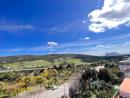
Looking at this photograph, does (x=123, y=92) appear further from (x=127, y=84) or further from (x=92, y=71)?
(x=92, y=71)

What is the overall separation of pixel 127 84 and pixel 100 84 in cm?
717

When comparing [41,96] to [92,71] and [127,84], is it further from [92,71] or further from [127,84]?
[127,84]

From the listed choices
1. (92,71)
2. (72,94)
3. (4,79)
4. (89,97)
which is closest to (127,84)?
(89,97)

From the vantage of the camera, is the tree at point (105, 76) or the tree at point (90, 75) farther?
the tree at point (90, 75)

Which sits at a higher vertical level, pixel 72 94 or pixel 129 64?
pixel 129 64

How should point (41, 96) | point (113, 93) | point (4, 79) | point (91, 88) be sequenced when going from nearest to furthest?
point (113, 93) < point (91, 88) < point (41, 96) < point (4, 79)

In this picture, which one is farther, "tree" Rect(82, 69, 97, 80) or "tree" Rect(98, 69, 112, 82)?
"tree" Rect(82, 69, 97, 80)

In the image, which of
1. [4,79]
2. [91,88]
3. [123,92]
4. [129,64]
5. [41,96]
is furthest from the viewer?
[4,79]

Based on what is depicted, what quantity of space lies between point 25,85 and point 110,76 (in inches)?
979

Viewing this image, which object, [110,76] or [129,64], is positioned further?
[129,64]

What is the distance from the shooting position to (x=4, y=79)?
85.8 meters

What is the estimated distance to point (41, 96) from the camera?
42.2 meters

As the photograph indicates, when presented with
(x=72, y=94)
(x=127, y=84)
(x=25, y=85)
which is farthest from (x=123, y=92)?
(x=25, y=85)

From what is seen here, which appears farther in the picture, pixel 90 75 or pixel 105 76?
pixel 90 75
